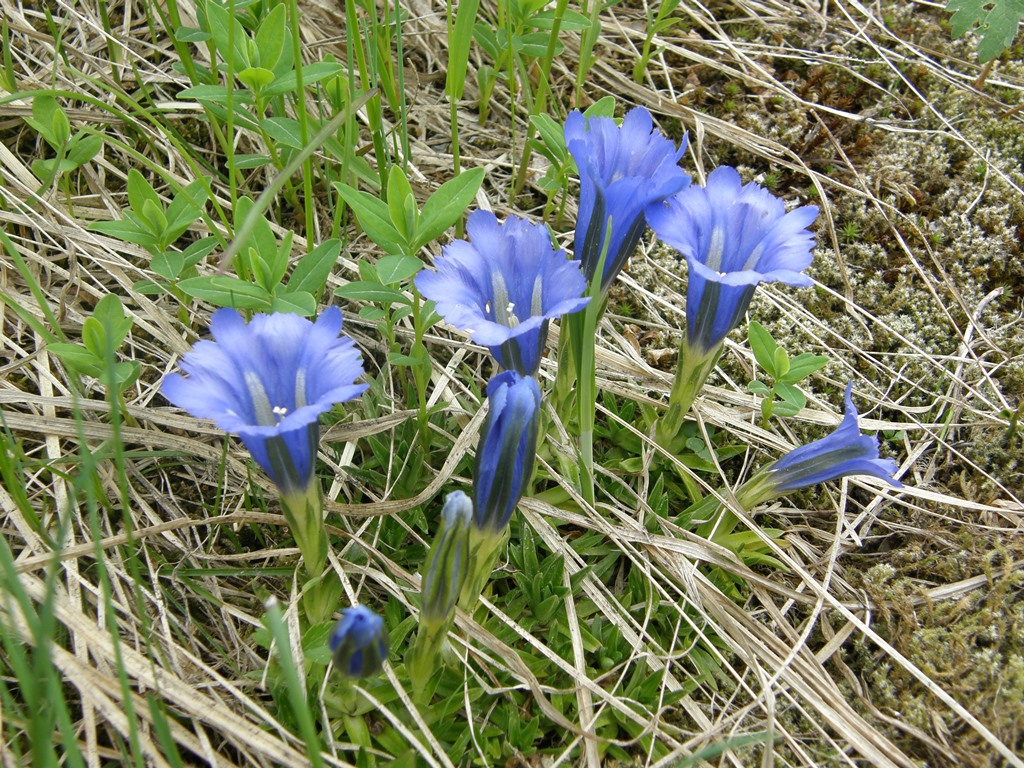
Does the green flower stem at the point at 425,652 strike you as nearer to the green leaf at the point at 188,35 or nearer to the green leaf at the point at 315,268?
the green leaf at the point at 315,268

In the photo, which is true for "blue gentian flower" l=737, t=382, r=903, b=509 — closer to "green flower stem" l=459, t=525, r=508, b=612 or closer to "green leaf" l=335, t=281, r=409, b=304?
"green flower stem" l=459, t=525, r=508, b=612

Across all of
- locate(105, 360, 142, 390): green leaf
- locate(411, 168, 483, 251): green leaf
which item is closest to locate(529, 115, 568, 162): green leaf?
locate(411, 168, 483, 251): green leaf

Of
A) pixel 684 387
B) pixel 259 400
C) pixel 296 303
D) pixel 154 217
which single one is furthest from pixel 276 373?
pixel 684 387

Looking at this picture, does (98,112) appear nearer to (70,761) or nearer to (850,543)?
(70,761)

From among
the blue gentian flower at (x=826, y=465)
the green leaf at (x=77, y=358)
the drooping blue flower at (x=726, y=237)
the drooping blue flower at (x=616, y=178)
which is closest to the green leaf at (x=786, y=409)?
the blue gentian flower at (x=826, y=465)

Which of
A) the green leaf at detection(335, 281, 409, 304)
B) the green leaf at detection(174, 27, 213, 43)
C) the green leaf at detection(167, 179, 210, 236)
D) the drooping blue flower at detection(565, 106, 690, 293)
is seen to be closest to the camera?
the drooping blue flower at detection(565, 106, 690, 293)

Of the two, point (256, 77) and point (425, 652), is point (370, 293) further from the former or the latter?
point (425, 652)

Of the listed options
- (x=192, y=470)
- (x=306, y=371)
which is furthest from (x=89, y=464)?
(x=192, y=470)
